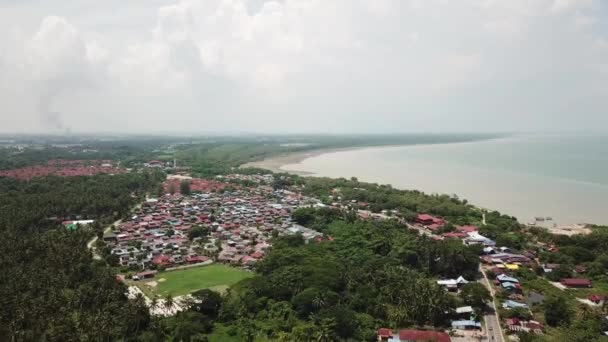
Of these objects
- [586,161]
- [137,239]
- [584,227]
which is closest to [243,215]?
[137,239]

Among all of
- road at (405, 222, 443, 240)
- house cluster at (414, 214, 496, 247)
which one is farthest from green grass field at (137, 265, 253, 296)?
house cluster at (414, 214, 496, 247)

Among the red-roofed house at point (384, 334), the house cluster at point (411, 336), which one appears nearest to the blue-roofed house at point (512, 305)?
the house cluster at point (411, 336)

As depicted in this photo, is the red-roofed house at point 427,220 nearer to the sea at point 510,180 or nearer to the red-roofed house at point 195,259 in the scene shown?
the sea at point 510,180

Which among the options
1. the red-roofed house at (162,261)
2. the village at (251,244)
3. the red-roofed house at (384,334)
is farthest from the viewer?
the red-roofed house at (162,261)

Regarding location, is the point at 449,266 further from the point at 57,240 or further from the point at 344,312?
the point at 57,240

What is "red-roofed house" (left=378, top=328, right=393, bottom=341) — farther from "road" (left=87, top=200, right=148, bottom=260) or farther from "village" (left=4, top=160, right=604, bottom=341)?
"road" (left=87, top=200, right=148, bottom=260)

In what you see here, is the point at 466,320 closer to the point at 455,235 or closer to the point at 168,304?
the point at 455,235
